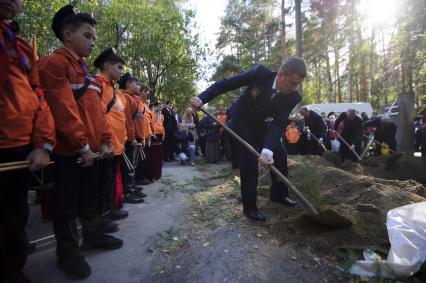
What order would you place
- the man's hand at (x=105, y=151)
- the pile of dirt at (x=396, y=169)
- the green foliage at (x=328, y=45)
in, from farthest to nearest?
the green foliage at (x=328, y=45) → the pile of dirt at (x=396, y=169) → the man's hand at (x=105, y=151)

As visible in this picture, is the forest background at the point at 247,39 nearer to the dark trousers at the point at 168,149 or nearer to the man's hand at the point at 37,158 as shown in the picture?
the dark trousers at the point at 168,149

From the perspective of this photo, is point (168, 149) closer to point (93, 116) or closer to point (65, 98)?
point (93, 116)

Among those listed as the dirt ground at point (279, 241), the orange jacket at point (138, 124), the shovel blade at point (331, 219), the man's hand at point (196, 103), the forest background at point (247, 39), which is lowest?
the dirt ground at point (279, 241)

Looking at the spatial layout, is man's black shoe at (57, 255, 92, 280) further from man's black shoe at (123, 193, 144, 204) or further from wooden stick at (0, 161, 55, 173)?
man's black shoe at (123, 193, 144, 204)

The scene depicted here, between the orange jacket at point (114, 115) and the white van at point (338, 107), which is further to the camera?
the white van at point (338, 107)

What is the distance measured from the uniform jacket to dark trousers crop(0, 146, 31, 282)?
202 centimetres

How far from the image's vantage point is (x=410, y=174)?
8.80m

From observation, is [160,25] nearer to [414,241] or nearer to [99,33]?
[99,33]

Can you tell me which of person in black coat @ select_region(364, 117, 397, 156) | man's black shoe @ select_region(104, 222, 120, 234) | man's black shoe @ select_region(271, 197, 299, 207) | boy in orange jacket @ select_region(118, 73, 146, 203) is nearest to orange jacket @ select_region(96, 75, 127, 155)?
man's black shoe @ select_region(104, 222, 120, 234)

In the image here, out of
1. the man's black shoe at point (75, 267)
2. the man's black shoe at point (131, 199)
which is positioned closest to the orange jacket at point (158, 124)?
the man's black shoe at point (131, 199)

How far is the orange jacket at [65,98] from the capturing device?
8.09 feet

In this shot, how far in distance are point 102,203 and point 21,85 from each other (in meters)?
1.62

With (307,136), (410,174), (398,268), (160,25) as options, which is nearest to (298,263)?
(398,268)

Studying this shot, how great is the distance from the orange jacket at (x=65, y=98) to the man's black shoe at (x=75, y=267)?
0.87 m
